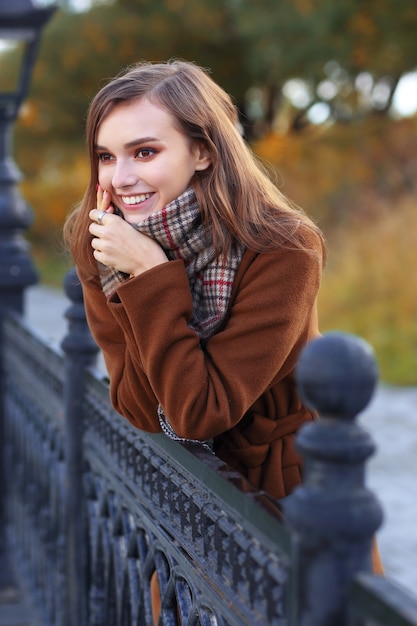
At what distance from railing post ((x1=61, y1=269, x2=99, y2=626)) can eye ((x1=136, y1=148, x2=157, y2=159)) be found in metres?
0.97

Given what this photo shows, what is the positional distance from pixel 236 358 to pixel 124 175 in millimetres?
498

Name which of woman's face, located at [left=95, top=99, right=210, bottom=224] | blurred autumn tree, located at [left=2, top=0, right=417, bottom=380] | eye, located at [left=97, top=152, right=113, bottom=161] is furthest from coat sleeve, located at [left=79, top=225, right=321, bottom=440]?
blurred autumn tree, located at [left=2, top=0, right=417, bottom=380]

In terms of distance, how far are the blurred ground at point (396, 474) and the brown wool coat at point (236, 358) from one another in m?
1.04

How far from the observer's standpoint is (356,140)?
19.7 meters

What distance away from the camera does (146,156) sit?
6.94 feet

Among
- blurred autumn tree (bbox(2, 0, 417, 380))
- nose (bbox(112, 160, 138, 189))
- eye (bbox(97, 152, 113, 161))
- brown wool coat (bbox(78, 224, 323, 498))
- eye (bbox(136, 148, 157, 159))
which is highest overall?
blurred autumn tree (bbox(2, 0, 417, 380))

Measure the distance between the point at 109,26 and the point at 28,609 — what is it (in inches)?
889

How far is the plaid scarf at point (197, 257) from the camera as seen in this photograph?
2.02 m

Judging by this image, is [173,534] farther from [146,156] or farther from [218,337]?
[146,156]

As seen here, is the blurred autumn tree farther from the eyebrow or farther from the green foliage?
the eyebrow

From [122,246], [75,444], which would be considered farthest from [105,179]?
[75,444]

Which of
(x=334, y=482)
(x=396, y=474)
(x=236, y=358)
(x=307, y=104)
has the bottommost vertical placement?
(x=396, y=474)

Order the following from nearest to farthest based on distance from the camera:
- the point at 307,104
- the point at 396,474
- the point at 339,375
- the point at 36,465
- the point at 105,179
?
the point at 339,375 < the point at 105,179 < the point at 36,465 < the point at 396,474 < the point at 307,104

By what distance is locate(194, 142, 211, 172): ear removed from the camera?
7.04 ft
